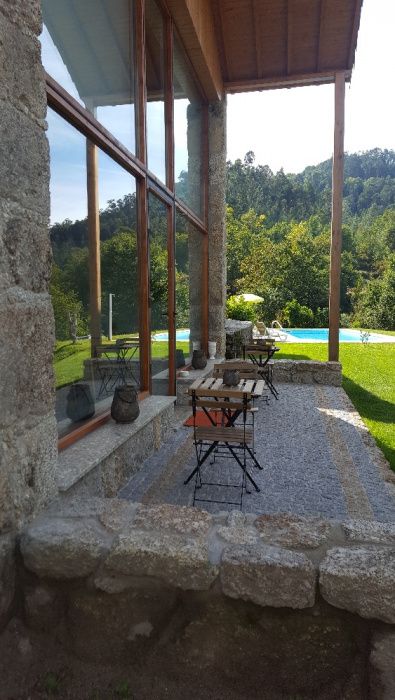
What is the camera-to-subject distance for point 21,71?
181 centimetres

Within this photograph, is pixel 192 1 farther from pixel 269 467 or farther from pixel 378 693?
pixel 378 693

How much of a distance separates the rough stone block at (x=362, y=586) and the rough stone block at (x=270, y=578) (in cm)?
6

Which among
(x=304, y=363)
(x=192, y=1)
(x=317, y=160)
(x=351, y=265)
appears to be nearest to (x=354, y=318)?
(x=351, y=265)

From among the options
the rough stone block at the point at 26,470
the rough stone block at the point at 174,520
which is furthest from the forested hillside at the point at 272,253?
the rough stone block at the point at 174,520

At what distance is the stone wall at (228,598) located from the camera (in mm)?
1570

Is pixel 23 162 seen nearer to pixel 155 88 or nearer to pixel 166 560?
pixel 166 560

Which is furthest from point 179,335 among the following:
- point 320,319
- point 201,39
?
point 320,319

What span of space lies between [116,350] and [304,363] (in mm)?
4657

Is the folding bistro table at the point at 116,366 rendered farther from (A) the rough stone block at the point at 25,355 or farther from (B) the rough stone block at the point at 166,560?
(B) the rough stone block at the point at 166,560

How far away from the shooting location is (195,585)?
167 cm

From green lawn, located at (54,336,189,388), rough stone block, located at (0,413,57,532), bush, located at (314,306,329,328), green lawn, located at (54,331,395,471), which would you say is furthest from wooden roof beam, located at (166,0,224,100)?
bush, located at (314,306,329,328)

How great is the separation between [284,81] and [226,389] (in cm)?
623

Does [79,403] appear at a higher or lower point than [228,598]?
higher

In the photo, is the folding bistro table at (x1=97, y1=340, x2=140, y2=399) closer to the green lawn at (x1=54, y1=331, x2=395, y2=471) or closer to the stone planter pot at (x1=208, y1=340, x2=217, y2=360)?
the green lawn at (x1=54, y1=331, x2=395, y2=471)
